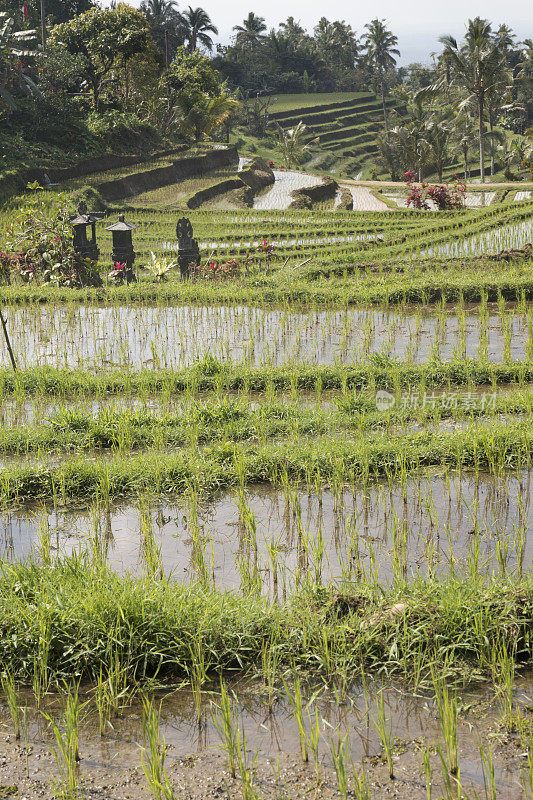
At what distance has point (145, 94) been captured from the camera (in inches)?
1183

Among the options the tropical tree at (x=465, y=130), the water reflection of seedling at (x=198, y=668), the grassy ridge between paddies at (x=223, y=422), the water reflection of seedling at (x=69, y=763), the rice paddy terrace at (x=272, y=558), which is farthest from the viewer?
the tropical tree at (x=465, y=130)

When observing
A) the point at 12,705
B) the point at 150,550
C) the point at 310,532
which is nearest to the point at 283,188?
the point at 310,532

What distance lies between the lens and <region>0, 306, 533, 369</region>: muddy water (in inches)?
275

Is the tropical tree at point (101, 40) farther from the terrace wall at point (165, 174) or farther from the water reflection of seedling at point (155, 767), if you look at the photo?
the water reflection of seedling at point (155, 767)

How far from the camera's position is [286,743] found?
2.29 meters

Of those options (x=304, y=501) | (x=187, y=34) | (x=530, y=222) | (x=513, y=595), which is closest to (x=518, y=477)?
(x=304, y=501)

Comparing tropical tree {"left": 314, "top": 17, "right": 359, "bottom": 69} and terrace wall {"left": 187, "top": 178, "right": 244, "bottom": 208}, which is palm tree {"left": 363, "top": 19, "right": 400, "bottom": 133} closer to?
tropical tree {"left": 314, "top": 17, "right": 359, "bottom": 69}

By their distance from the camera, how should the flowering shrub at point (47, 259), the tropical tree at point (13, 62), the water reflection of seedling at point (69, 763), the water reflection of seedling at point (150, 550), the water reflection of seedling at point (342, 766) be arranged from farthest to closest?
the tropical tree at point (13, 62) < the flowering shrub at point (47, 259) < the water reflection of seedling at point (150, 550) < the water reflection of seedling at point (69, 763) < the water reflection of seedling at point (342, 766)

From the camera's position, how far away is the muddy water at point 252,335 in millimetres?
6973

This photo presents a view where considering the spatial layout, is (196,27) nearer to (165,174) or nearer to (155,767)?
(165,174)

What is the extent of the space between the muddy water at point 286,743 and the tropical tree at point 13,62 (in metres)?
21.5

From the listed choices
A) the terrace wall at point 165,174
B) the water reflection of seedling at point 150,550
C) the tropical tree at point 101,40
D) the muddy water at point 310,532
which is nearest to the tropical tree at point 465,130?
the terrace wall at point 165,174

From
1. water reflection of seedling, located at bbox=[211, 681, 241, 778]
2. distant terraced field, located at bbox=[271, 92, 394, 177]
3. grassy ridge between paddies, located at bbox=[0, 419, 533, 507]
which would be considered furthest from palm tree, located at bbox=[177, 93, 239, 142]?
water reflection of seedling, located at bbox=[211, 681, 241, 778]

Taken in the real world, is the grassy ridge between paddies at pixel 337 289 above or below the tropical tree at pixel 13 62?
below
